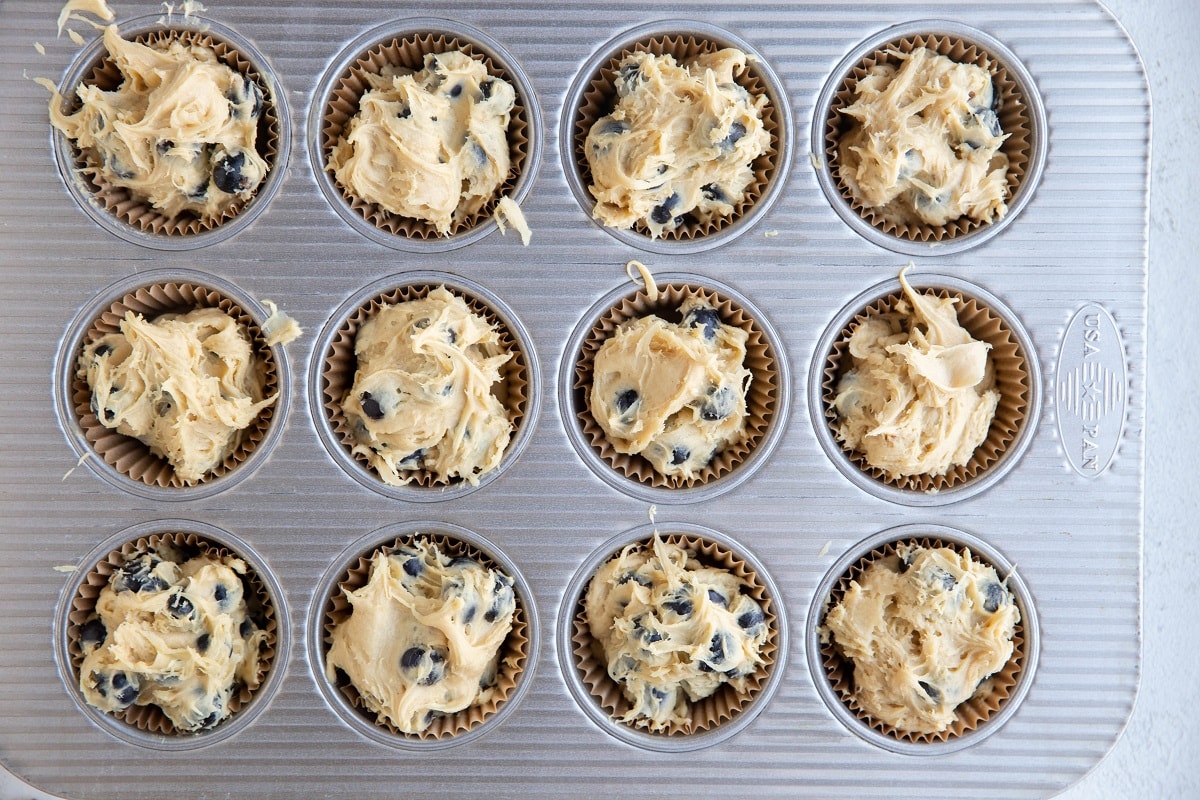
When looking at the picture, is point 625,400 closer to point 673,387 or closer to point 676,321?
point 673,387

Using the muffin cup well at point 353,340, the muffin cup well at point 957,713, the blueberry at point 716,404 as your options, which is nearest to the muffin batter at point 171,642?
the muffin cup well at point 353,340

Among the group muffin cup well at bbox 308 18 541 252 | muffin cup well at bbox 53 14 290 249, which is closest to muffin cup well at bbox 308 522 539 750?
muffin cup well at bbox 308 18 541 252

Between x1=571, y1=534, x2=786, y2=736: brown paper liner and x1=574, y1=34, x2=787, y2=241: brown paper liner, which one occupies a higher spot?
x1=574, y1=34, x2=787, y2=241: brown paper liner

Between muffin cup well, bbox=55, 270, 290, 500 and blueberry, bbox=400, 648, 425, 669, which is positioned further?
muffin cup well, bbox=55, 270, 290, 500

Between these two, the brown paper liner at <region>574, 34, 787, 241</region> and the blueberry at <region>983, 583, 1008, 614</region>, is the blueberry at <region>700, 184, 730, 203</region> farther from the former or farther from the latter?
the blueberry at <region>983, 583, 1008, 614</region>

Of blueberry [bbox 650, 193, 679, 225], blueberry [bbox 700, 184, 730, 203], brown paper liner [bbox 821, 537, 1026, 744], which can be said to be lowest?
brown paper liner [bbox 821, 537, 1026, 744]

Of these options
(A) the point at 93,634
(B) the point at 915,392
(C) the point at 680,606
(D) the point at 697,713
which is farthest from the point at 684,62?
(A) the point at 93,634

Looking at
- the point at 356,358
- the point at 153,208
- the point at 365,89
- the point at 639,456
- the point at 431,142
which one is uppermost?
the point at 365,89
